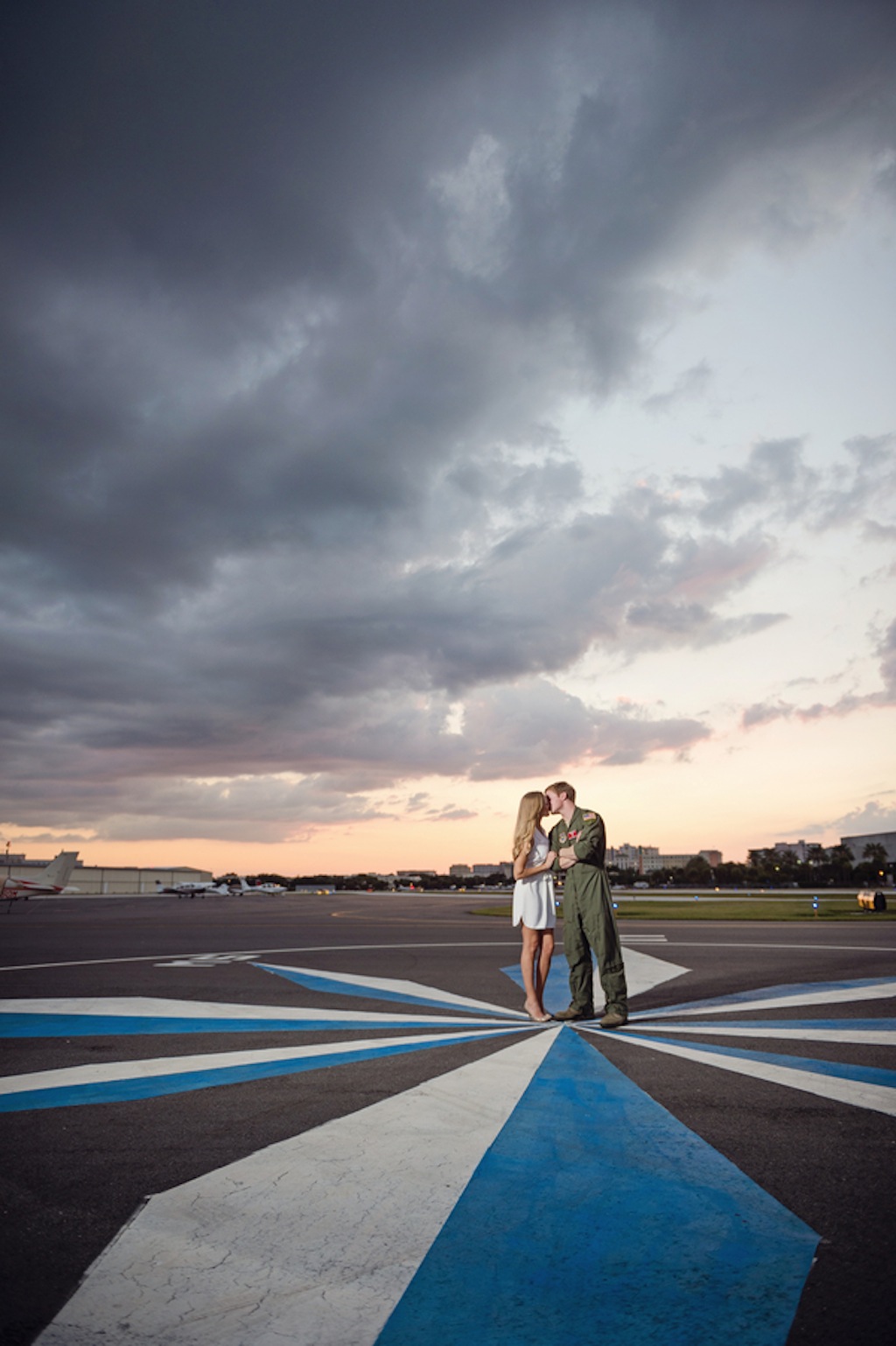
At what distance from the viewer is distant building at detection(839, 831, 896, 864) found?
15038cm

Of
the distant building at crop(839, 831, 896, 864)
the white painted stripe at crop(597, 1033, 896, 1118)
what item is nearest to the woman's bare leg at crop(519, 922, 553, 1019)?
the white painted stripe at crop(597, 1033, 896, 1118)

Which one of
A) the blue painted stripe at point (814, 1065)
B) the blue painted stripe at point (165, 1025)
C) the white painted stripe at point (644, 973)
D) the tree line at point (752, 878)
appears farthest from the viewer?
the tree line at point (752, 878)

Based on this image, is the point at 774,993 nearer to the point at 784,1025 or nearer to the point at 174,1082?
the point at 784,1025

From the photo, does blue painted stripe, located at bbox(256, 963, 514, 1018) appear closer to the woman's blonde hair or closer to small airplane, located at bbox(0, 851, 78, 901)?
the woman's blonde hair

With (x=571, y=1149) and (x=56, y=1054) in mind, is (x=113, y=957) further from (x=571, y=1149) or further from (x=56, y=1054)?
(x=571, y=1149)

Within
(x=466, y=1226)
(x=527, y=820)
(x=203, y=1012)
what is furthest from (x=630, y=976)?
(x=466, y=1226)

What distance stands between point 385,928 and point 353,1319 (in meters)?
17.8

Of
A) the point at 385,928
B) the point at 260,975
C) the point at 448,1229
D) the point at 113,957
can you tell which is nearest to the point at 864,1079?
the point at 448,1229

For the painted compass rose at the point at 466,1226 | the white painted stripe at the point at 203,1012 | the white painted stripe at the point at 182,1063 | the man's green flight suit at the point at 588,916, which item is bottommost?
the white painted stripe at the point at 203,1012

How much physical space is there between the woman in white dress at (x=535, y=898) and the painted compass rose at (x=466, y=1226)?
1355mm

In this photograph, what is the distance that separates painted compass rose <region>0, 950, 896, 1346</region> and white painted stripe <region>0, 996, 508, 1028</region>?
1.44 meters

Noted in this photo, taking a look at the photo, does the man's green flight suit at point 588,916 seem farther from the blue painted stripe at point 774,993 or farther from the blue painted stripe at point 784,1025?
the blue painted stripe at point 774,993

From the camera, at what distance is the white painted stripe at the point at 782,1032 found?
574 cm

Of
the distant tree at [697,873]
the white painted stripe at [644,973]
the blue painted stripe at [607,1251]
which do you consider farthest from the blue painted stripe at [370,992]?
the distant tree at [697,873]
